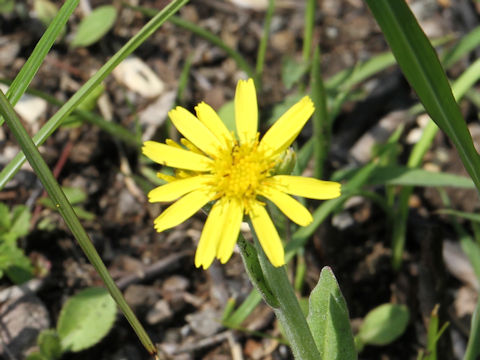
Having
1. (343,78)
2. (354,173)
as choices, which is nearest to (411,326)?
(354,173)

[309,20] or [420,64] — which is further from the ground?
[309,20]

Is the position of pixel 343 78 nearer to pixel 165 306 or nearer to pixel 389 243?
pixel 389 243

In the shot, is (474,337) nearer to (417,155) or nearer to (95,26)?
(417,155)

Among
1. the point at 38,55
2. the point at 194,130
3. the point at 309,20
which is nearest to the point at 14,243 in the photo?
the point at 38,55

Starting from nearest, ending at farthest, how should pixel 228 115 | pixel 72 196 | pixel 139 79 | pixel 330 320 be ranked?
pixel 330 320, pixel 72 196, pixel 228 115, pixel 139 79

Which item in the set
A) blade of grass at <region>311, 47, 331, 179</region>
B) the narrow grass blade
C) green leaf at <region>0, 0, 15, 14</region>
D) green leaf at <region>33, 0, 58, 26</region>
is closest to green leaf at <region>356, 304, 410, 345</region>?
the narrow grass blade

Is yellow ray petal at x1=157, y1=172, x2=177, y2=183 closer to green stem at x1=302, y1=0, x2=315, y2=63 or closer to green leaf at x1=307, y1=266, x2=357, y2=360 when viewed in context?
green leaf at x1=307, y1=266, x2=357, y2=360
